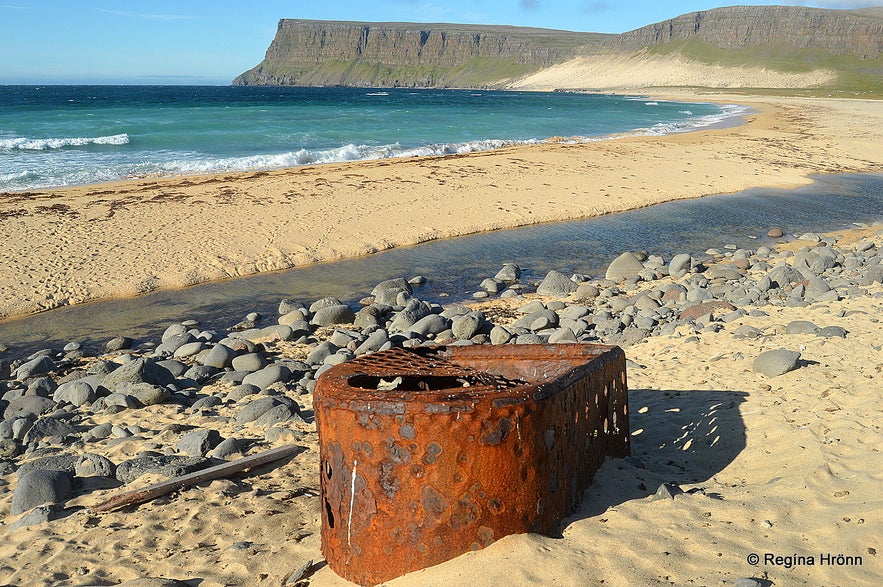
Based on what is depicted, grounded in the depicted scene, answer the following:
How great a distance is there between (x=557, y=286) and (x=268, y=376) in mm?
4218

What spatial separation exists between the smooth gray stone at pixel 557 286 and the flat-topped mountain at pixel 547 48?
92.2 metres

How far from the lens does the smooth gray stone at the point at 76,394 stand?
5926 mm

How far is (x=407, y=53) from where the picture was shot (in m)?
172

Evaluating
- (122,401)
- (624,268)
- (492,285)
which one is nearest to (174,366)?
(122,401)

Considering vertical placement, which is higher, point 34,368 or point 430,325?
point 430,325

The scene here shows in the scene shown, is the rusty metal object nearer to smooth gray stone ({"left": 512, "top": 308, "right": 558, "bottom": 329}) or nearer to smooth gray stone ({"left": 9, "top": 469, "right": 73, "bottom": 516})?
smooth gray stone ({"left": 9, "top": 469, "right": 73, "bottom": 516})

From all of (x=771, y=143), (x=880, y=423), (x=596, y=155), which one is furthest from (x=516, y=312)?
A: (x=771, y=143)

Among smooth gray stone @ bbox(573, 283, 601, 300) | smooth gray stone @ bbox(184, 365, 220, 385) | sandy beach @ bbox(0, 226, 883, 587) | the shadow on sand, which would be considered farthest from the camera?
smooth gray stone @ bbox(573, 283, 601, 300)

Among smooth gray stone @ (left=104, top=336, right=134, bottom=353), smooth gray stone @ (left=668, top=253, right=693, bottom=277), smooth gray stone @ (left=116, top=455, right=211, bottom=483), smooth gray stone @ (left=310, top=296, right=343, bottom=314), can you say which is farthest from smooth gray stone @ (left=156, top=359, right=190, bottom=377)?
smooth gray stone @ (left=668, top=253, right=693, bottom=277)

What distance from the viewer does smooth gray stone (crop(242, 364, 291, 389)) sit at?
20.4 ft

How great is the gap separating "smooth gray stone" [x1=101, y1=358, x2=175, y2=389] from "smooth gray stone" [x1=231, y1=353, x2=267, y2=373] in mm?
579

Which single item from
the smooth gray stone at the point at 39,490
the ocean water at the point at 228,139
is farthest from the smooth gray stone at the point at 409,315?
the ocean water at the point at 228,139

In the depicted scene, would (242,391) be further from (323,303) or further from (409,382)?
(409,382)

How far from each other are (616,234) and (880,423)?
352 inches
